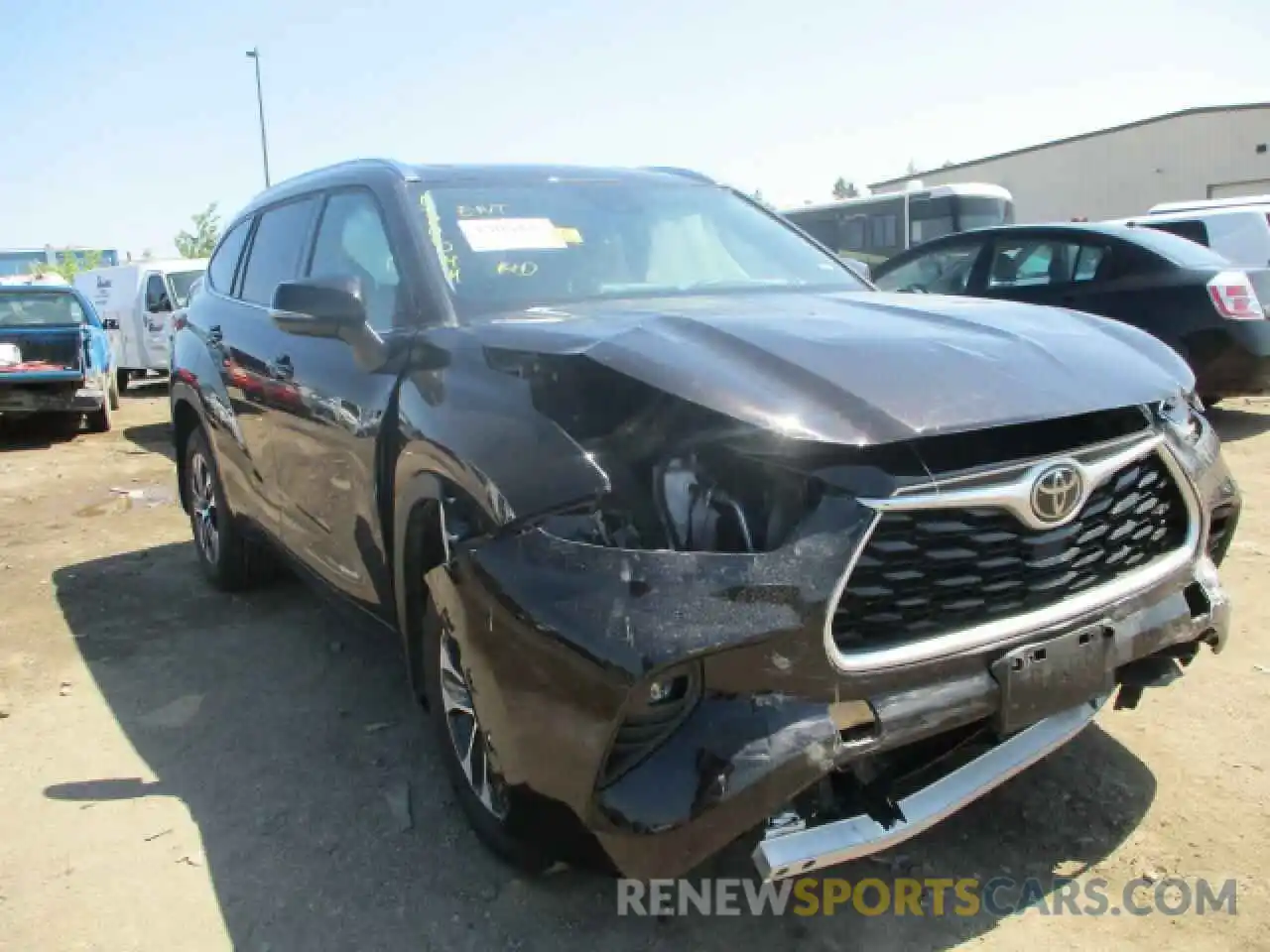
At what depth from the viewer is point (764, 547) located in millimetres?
1977

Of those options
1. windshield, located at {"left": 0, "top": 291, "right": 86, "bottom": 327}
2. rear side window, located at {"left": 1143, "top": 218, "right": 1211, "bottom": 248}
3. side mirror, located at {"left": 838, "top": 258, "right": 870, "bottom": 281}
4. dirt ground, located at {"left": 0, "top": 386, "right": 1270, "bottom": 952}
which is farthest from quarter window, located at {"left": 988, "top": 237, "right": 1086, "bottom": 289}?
windshield, located at {"left": 0, "top": 291, "right": 86, "bottom": 327}

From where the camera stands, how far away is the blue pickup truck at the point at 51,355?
34.9 feet

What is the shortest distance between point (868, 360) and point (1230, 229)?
9394 mm

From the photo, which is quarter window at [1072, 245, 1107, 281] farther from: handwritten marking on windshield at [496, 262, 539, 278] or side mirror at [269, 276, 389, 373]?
side mirror at [269, 276, 389, 373]

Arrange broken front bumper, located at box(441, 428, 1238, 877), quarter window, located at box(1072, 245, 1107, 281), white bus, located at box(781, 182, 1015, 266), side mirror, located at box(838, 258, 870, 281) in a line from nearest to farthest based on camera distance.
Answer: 1. broken front bumper, located at box(441, 428, 1238, 877)
2. side mirror, located at box(838, 258, 870, 281)
3. quarter window, located at box(1072, 245, 1107, 281)
4. white bus, located at box(781, 182, 1015, 266)

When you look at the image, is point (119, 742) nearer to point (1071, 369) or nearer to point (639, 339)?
point (639, 339)

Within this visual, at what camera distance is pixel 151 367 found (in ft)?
47.5

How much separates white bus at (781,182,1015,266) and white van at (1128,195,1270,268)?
224 inches

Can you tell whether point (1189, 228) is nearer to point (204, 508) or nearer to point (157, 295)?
point (204, 508)

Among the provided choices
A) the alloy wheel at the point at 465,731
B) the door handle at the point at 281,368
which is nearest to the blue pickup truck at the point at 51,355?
the door handle at the point at 281,368

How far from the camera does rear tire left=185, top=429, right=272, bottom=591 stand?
4.86 metres

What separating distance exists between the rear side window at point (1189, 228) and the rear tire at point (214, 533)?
8.94m

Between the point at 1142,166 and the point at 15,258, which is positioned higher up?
the point at 1142,166

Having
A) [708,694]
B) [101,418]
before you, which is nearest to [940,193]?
[101,418]
